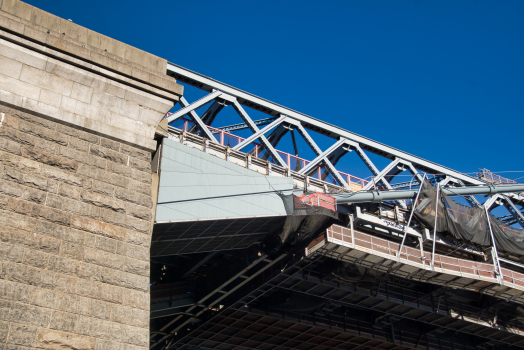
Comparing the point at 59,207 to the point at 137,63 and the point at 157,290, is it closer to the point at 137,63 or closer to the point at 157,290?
the point at 137,63

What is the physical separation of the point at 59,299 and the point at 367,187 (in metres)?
24.8

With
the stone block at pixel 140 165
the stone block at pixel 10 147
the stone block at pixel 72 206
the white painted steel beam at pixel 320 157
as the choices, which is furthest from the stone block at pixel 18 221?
the white painted steel beam at pixel 320 157

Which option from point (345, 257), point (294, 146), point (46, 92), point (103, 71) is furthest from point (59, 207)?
point (294, 146)

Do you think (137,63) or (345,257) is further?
(345,257)

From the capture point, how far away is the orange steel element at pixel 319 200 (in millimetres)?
25480

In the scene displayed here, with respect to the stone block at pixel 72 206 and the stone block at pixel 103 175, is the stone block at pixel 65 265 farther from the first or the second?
the stone block at pixel 103 175

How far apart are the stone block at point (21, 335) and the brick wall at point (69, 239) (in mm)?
14

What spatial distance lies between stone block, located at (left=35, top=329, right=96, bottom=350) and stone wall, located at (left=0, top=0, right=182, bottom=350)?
2cm

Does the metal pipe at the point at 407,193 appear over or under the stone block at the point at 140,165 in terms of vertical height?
over

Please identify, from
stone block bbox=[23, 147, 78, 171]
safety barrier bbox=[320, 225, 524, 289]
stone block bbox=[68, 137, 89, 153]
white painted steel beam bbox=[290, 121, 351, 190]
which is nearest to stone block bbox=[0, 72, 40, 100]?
stone block bbox=[68, 137, 89, 153]

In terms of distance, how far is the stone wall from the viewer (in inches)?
351

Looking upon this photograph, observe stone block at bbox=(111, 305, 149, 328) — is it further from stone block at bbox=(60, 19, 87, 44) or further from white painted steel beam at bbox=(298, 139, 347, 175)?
white painted steel beam at bbox=(298, 139, 347, 175)

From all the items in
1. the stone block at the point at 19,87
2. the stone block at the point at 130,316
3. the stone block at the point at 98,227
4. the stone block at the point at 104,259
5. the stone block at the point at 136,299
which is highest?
the stone block at the point at 19,87

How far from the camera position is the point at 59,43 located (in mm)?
11461
